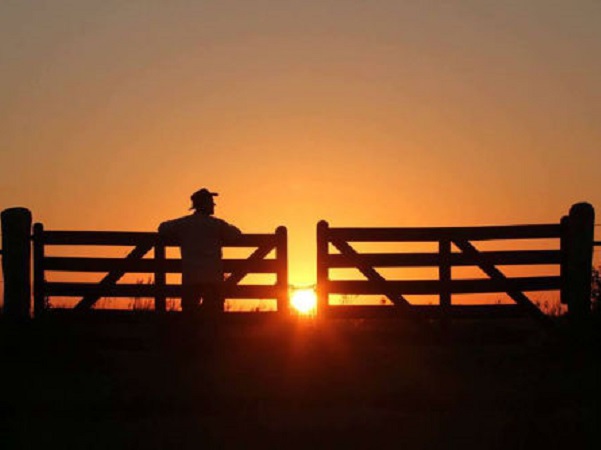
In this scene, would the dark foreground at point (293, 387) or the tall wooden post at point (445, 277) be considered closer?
the dark foreground at point (293, 387)

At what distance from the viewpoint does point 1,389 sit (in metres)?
12.9

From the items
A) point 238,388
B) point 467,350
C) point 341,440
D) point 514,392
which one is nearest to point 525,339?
point 467,350

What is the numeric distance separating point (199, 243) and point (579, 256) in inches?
236

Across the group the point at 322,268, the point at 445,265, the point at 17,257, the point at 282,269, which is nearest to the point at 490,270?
the point at 445,265

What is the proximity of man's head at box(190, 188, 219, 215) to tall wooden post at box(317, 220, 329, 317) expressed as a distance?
2.04 metres

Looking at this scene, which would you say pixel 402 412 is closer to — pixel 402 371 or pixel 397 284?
pixel 402 371

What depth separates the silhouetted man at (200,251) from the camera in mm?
15945

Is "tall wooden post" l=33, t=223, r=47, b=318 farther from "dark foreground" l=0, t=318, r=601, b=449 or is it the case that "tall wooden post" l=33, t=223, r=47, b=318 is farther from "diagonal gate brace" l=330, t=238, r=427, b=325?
"diagonal gate brace" l=330, t=238, r=427, b=325

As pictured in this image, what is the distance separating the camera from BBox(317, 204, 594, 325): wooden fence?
1738 cm

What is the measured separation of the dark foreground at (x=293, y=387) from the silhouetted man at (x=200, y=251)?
0.48 m

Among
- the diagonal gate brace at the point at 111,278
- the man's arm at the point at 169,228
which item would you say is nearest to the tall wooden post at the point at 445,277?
the man's arm at the point at 169,228

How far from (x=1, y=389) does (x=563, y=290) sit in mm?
9033

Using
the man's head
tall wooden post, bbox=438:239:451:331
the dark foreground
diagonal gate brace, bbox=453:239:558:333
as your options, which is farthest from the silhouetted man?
diagonal gate brace, bbox=453:239:558:333

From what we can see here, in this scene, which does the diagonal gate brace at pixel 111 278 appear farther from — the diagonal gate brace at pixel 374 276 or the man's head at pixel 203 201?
the diagonal gate brace at pixel 374 276
